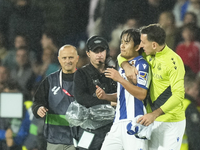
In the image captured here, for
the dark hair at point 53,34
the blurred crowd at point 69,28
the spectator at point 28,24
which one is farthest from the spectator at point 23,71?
the dark hair at point 53,34

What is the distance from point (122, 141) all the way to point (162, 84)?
1.67 ft

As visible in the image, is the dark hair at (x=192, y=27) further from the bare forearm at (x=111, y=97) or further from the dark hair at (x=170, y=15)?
the bare forearm at (x=111, y=97)

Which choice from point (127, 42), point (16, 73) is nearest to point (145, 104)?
point (127, 42)

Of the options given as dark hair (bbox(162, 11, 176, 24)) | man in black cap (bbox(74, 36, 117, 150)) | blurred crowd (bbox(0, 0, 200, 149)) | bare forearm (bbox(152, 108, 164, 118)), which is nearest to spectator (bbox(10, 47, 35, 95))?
blurred crowd (bbox(0, 0, 200, 149))

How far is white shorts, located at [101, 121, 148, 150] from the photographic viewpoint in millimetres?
2777

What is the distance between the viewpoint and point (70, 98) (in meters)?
3.64

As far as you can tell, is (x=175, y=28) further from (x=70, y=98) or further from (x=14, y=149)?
(x=14, y=149)

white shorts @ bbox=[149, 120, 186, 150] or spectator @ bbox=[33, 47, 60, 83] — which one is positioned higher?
spectator @ bbox=[33, 47, 60, 83]

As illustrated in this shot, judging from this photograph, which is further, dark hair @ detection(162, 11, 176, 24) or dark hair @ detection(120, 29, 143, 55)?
dark hair @ detection(162, 11, 176, 24)

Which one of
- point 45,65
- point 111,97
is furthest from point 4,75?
point 111,97

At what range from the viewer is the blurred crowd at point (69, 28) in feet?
15.4

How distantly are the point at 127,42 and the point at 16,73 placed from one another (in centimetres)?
251

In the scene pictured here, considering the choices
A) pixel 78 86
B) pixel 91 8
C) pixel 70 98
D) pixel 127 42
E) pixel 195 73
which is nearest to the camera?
pixel 127 42

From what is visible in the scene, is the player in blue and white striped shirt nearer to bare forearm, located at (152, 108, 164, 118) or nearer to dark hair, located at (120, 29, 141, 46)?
dark hair, located at (120, 29, 141, 46)
